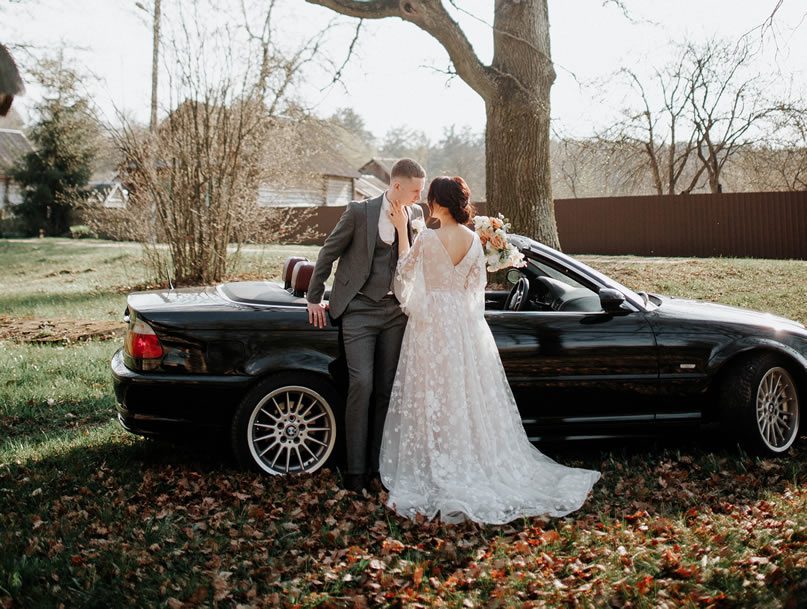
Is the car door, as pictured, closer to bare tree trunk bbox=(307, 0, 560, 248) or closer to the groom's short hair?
the groom's short hair

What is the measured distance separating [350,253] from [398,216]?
1.29ft

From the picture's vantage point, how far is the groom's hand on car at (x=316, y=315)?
17.6 ft

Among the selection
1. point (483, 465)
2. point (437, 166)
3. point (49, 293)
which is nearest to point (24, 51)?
point (49, 293)

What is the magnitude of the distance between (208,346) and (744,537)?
11.0 feet

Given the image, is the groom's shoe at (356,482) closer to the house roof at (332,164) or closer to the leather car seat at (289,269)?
the leather car seat at (289,269)

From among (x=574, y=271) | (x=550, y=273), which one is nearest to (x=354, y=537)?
(x=574, y=271)

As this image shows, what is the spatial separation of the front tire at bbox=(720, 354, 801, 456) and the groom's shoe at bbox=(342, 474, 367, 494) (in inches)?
102

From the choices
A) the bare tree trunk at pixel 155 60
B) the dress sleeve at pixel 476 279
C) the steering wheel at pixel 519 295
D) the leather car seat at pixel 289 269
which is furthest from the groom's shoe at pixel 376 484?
the bare tree trunk at pixel 155 60

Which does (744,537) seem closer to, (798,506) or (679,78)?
(798,506)

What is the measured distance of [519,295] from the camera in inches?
243

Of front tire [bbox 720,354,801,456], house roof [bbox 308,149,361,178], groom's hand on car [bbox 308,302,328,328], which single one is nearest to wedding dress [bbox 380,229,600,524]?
groom's hand on car [bbox 308,302,328,328]

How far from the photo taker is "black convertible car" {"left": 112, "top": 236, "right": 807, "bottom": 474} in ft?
17.6

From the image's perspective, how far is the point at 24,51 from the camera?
25.1m

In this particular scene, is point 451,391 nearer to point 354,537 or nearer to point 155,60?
point 354,537
